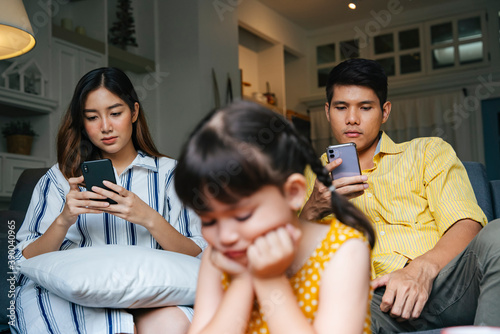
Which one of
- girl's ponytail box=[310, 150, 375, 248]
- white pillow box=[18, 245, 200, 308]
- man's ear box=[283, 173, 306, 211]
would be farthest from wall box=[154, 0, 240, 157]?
man's ear box=[283, 173, 306, 211]

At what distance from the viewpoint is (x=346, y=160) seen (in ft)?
4.71

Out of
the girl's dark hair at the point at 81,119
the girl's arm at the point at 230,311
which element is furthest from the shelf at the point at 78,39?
the girl's arm at the point at 230,311

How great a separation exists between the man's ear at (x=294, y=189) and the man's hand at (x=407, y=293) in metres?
0.63

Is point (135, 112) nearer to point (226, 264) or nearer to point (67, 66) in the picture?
point (226, 264)

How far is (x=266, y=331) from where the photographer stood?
2.77 feet

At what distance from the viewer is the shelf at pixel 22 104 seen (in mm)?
3053

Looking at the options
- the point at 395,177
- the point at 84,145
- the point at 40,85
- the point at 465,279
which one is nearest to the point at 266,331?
the point at 465,279

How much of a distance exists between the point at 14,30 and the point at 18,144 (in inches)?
61.5

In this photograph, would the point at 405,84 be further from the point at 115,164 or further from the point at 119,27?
the point at 115,164

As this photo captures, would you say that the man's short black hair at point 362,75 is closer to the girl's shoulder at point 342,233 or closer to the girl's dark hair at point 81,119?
the girl's dark hair at point 81,119

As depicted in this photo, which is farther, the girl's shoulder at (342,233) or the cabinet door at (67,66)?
the cabinet door at (67,66)

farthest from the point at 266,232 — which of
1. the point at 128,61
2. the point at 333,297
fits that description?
the point at 128,61

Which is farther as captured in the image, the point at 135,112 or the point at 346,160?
the point at 135,112

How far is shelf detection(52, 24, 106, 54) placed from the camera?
Answer: 3.54 m
